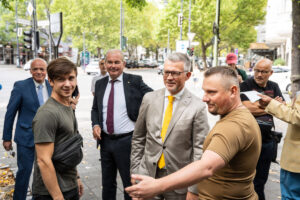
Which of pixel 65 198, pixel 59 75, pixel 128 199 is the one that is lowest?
pixel 128 199

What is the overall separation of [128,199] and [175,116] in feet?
5.00

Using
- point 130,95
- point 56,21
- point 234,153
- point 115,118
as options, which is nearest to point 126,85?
point 130,95

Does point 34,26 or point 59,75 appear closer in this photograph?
point 59,75

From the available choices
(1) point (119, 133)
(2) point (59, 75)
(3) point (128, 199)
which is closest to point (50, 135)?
(2) point (59, 75)

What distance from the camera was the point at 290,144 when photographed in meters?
3.05

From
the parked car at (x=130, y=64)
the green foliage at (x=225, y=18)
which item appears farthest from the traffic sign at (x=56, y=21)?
the parked car at (x=130, y=64)

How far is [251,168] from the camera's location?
6.02 feet

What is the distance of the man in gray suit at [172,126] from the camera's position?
8.39 feet

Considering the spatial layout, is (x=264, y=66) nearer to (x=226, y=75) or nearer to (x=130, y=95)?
(x=130, y=95)

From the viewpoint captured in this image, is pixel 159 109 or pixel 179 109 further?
pixel 159 109

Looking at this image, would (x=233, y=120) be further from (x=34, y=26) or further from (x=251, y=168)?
(x=34, y=26)

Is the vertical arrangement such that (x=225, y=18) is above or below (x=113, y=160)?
above

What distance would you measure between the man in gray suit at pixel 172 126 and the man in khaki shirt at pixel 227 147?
0.65 m

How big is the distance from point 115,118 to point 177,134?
4.22 ft
